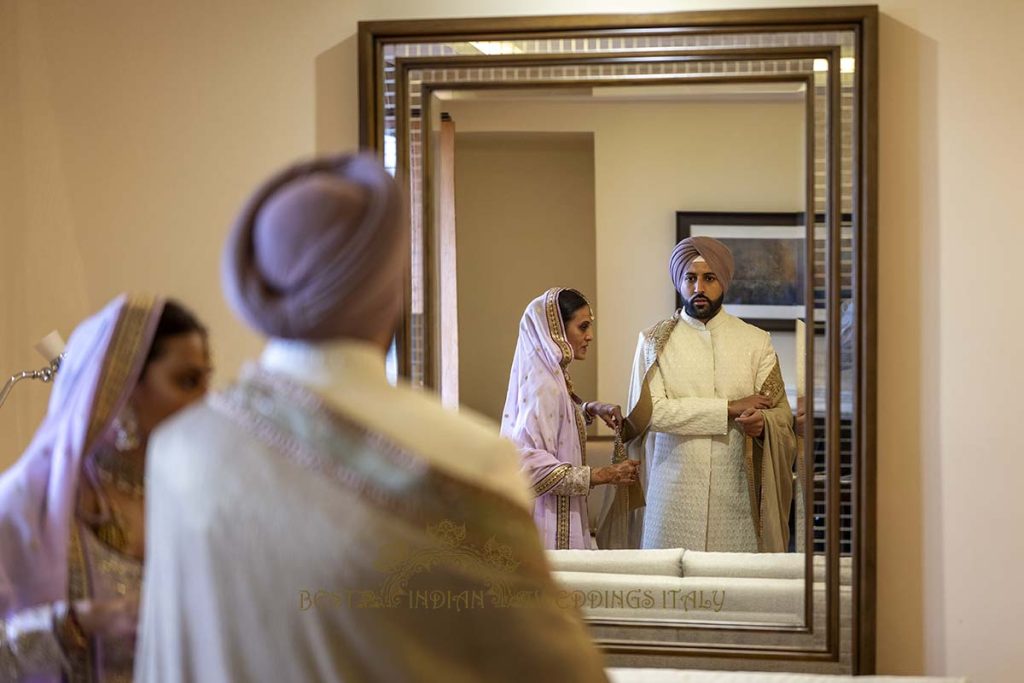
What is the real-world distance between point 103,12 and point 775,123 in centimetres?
158

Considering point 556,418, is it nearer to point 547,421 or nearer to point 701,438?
point 547,421

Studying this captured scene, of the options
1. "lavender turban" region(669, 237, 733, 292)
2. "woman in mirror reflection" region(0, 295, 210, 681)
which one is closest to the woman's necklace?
"woman in mirror reflection" region(0, 295, 210, 681)

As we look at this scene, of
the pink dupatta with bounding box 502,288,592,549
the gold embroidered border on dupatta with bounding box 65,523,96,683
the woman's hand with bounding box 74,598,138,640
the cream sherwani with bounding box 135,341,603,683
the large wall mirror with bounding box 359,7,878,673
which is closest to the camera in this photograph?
the cream sherwani with bounding box 135,341,603,683

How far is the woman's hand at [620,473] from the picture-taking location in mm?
2406

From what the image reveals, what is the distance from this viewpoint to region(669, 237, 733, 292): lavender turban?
2.36 metres

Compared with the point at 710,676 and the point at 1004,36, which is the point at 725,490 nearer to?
the point at 710,676

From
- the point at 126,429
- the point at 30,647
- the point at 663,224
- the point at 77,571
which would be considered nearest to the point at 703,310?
the point at 663,224

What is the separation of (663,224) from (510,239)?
0.35 meters

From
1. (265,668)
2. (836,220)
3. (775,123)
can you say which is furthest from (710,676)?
(265,668)

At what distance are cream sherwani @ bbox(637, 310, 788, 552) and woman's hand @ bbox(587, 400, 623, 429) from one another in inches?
3.2

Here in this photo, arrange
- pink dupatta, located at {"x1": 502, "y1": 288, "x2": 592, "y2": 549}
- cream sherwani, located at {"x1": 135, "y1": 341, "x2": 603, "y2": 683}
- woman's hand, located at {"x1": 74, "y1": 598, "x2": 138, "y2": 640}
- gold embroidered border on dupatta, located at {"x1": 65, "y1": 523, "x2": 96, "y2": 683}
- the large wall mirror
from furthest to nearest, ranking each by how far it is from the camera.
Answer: pink dupatta, located at {"x1": 502, "y1": 288, "x2": 592, "y2": 549} → the large wall mirror → gold embroidered border on dupatta, located at {"x1": 65, "y1": 523, "x2": 96, "y2": 683} → woman's hand, located at {"x1": 74, "y1": 598, "x2": 138, "y2": 640} → cream sherwani, located at {"x1": 135, "y1": 341, "x2": 603, "y2": 683}

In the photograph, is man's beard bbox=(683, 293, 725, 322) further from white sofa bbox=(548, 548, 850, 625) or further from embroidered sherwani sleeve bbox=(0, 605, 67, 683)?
embroidered sherwani sleeve bbox=(0, 605, 67, 683)

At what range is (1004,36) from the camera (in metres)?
2.30

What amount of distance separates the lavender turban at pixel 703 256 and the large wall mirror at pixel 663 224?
0.02 metres
